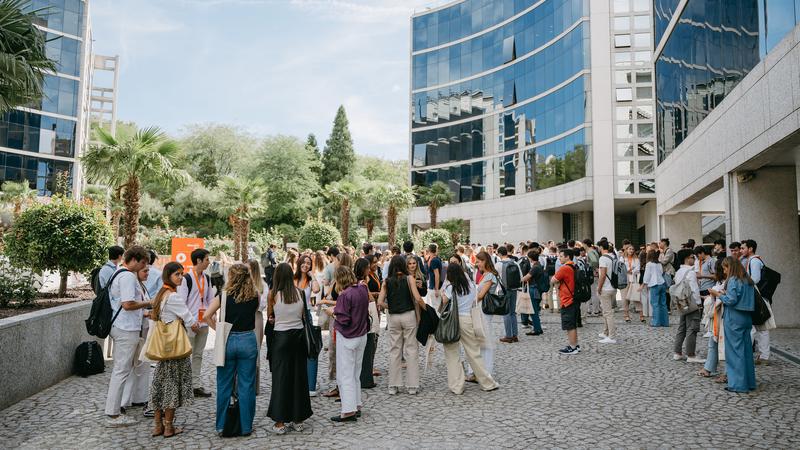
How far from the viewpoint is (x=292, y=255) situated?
11.9 metres

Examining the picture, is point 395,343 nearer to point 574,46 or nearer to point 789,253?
point 789,253

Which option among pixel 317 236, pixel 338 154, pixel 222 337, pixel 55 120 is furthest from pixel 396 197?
pixel 55 120

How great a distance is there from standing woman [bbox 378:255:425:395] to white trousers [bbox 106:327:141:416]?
3132 millimetres

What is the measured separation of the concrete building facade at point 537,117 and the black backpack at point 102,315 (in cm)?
2847

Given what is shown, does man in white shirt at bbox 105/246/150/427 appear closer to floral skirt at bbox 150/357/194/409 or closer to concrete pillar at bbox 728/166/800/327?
floral skirt at bbox 150/357/194/409

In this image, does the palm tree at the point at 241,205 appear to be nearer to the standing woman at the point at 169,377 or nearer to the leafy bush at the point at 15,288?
the leafy bush at the point at 15,288

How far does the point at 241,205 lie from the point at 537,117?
24599 millimetres

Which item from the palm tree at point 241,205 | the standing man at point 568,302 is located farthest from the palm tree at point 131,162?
the palm tree at point 241,205

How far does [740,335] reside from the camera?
278 inches

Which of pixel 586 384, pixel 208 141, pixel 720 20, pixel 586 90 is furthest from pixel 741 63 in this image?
pixel 208 141

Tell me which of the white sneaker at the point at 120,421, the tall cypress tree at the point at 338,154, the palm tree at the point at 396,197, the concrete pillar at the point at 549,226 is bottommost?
the white sneaker at the point at 120,421

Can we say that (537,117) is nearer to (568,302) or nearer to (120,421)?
(568,302)

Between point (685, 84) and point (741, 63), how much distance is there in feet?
15.7

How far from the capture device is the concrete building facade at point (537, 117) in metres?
37.2
